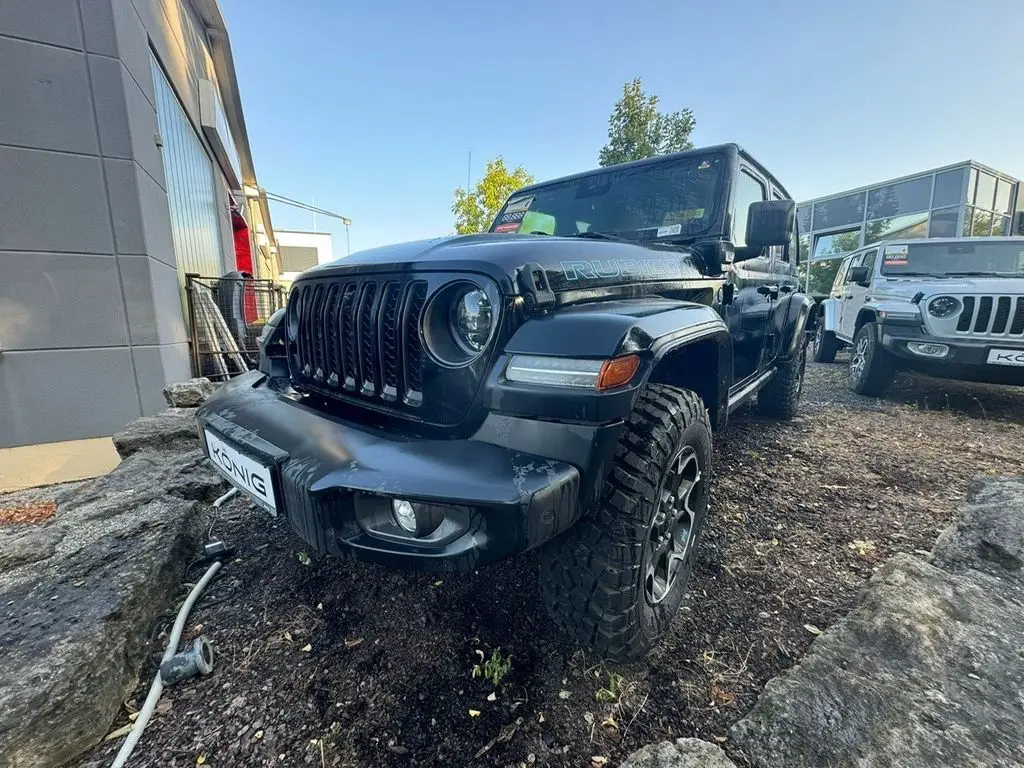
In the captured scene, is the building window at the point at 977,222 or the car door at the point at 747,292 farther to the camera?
the building window at the point at 977,222

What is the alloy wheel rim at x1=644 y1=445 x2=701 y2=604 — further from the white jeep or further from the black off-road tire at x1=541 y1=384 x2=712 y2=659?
the white jeep

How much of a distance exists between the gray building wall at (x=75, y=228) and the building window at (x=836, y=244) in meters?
22.4

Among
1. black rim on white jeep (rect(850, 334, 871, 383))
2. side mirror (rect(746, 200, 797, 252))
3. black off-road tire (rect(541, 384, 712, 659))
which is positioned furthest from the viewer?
black rim on white jeep (rect(850, 334, 871, 383))

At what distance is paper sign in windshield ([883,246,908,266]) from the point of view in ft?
19.3

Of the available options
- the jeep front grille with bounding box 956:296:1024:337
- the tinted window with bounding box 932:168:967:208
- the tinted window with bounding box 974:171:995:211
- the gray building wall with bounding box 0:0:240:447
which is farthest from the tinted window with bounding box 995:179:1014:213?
the gray building wall with bounding box 0:0:240:447

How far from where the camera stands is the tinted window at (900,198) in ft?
54.9

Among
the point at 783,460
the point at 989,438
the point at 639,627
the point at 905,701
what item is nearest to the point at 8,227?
the point at 639,627

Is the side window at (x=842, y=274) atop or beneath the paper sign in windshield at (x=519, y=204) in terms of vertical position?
beneath

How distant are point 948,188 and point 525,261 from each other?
848 inches

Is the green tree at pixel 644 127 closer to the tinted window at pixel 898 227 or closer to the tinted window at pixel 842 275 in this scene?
the tinted window at pixel 842 275

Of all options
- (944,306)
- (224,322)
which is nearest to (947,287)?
(944,306)

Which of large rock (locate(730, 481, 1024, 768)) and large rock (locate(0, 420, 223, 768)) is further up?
large rock (locate(0, 420, 223, 768))

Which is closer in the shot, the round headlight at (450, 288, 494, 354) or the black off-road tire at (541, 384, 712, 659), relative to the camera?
the black off-road tire at (541, 384, 712, 659)

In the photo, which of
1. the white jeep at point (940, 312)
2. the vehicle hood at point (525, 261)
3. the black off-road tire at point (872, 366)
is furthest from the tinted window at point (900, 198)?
the vehicle hood at point (525, 261)
